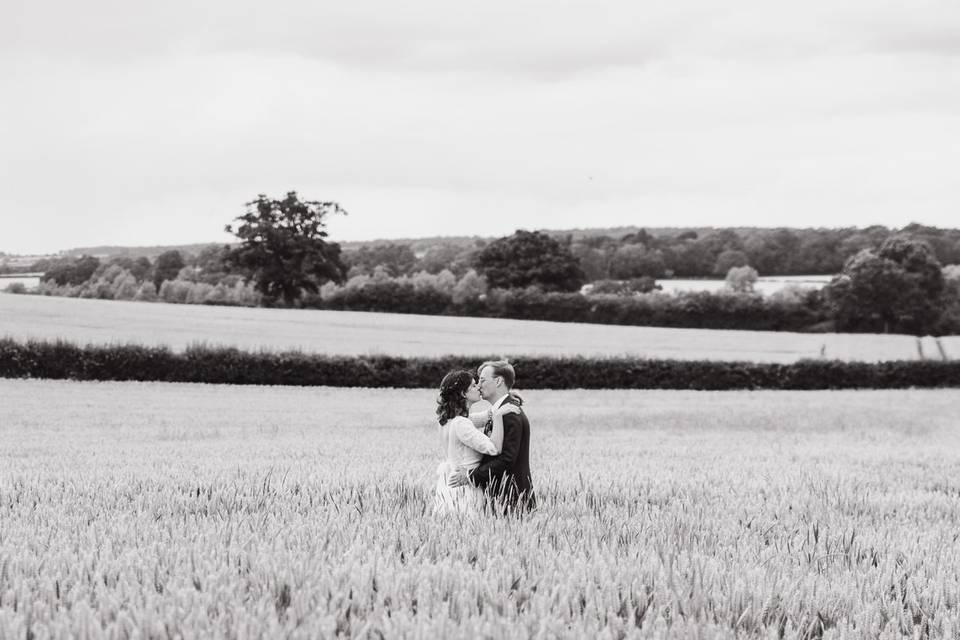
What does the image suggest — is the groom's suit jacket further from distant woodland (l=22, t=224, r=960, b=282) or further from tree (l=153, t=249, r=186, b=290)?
distant woodland (l=22, t=224, r=960, b=282)

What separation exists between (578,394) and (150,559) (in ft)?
111

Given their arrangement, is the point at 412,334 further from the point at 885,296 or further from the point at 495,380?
the point at 495,380

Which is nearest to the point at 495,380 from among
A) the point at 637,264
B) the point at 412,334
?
the point at 412,334

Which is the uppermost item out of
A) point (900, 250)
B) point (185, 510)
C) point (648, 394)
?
point (900, 250)

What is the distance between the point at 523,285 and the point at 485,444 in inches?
3503

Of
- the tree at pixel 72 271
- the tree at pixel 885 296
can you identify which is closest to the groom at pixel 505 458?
the tree at pixel 885 296

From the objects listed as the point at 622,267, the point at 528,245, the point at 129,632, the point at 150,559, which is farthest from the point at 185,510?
the point at 622,267

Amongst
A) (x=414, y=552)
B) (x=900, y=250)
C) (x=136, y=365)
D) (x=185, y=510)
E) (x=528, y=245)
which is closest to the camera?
(x=414, y=552)

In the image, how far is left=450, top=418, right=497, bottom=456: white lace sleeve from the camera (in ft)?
24.7

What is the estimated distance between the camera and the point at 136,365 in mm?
36188

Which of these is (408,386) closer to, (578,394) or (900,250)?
(578,394)

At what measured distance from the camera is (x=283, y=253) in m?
81.0

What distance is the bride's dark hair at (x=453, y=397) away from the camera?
25.5ft

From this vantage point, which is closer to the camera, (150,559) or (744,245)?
(150,559)
